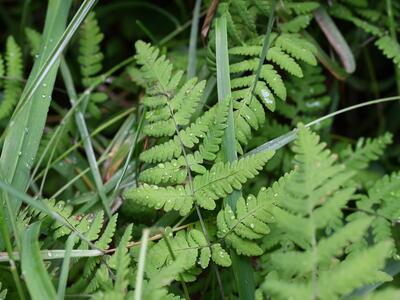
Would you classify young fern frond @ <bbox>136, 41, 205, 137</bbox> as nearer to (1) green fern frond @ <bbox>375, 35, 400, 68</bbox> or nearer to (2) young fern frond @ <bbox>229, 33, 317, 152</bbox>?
(2) young fern frond @ <bbox>229, 33, 317, 152</bbox>

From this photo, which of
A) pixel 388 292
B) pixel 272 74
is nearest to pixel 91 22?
pixel 272 74

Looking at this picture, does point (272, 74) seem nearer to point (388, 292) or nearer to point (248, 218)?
point (248, 218)

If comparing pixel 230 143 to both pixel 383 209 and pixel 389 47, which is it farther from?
pixel 389 47

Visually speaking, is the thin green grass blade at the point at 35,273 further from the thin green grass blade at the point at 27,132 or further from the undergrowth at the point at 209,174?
the thin green grass blade at the point at 27,132

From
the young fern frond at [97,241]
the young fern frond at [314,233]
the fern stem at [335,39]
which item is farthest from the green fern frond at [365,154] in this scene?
the young fern frond at [97,241]

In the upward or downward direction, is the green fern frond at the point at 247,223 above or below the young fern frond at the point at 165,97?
below

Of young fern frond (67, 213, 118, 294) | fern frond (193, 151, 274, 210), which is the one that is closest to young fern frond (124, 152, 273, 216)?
fern frond (193, 151, 274, 210)
